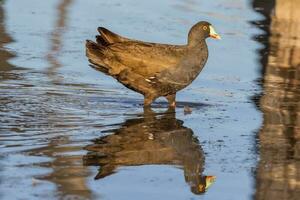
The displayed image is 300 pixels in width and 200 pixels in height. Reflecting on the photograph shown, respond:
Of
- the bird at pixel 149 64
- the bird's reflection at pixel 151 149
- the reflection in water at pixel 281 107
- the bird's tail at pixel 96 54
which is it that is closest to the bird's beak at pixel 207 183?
the bird's reflection at pixel 151 149

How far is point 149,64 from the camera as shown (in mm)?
11172

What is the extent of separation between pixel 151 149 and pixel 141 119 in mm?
1492

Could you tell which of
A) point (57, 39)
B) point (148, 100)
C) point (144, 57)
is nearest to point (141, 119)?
point (148, 100)

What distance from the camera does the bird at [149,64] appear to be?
36.6 ft

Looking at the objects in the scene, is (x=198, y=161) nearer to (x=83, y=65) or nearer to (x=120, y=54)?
(x=120, y=54)

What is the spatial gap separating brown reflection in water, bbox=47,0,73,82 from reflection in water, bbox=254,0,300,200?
103 inches

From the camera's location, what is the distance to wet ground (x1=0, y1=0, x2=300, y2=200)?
26.0 ft

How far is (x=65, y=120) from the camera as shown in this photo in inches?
401

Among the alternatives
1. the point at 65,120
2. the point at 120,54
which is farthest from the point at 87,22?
the point at 65,120

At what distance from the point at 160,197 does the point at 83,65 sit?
5.89 m

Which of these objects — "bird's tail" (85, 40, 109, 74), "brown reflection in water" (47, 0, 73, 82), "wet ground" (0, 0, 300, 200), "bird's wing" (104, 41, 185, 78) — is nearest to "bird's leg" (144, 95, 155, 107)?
"wet ground" (0, 0, 300, 200)

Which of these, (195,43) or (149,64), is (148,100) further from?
(195,43)

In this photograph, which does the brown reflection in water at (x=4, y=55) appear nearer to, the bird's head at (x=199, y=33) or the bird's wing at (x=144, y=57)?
the bird's wing at (x=144, y=57)

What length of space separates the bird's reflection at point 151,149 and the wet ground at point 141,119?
0.01 meters
